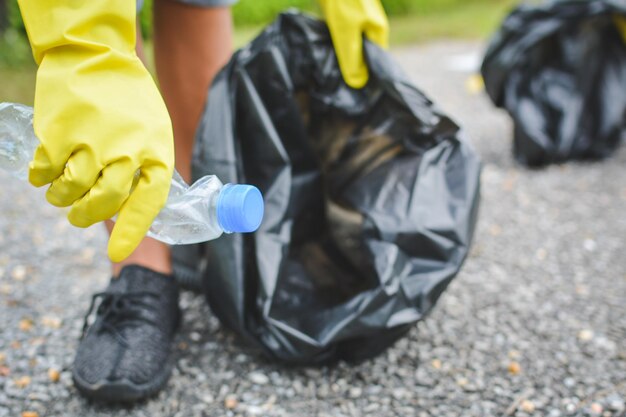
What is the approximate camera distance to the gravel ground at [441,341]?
128cm

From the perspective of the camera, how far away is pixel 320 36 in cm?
142

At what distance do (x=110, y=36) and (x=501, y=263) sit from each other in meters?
1.41

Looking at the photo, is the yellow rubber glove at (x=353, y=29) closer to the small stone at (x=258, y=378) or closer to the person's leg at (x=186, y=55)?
the person's leg at (x=186, y=55)

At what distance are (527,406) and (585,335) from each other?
36cm

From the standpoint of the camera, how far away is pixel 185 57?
1.57 metres

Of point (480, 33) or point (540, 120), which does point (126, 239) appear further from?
point (480, 33)

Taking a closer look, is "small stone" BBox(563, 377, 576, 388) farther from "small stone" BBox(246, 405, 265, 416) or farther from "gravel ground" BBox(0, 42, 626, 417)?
"small stone" BBox(246, 405, 265, 416)

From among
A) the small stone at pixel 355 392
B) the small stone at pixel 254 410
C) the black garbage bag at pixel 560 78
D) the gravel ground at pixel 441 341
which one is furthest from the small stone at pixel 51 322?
the black garbage bag at pixel 560 78

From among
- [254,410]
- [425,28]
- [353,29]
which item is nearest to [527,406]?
[254,410]

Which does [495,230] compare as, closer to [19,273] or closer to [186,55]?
[186,55]

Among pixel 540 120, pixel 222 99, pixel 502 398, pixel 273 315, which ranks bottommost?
pixel 540 120

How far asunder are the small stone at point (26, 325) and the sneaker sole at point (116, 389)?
1.27 ft

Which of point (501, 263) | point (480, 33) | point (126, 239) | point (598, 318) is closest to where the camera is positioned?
point (126, 239)

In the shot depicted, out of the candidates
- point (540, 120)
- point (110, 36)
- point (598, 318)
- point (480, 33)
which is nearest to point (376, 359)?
point (598, 318)
